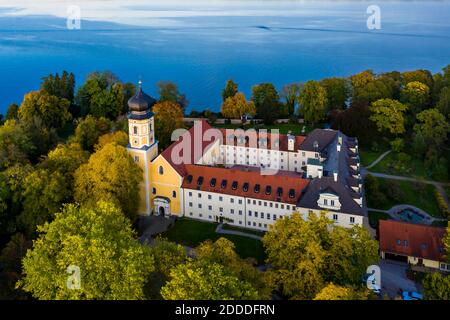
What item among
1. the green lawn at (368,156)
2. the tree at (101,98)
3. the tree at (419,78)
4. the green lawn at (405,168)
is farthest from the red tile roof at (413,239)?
the tree at (101,98)

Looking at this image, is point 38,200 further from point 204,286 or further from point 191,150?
point 204,286

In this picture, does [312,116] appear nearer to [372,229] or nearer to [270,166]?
[270,166]

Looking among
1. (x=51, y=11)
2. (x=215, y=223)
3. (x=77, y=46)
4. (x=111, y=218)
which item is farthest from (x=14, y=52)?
(x=111, y=218)

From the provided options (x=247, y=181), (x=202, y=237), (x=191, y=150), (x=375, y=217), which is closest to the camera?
(x=202, y=237)

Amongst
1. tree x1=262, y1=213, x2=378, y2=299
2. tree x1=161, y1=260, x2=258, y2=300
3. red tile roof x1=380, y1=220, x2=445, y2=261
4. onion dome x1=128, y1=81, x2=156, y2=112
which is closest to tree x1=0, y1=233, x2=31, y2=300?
tree x1=161, y1=260, x2=258, y2=300

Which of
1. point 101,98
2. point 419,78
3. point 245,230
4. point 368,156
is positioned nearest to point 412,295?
point 245,230
